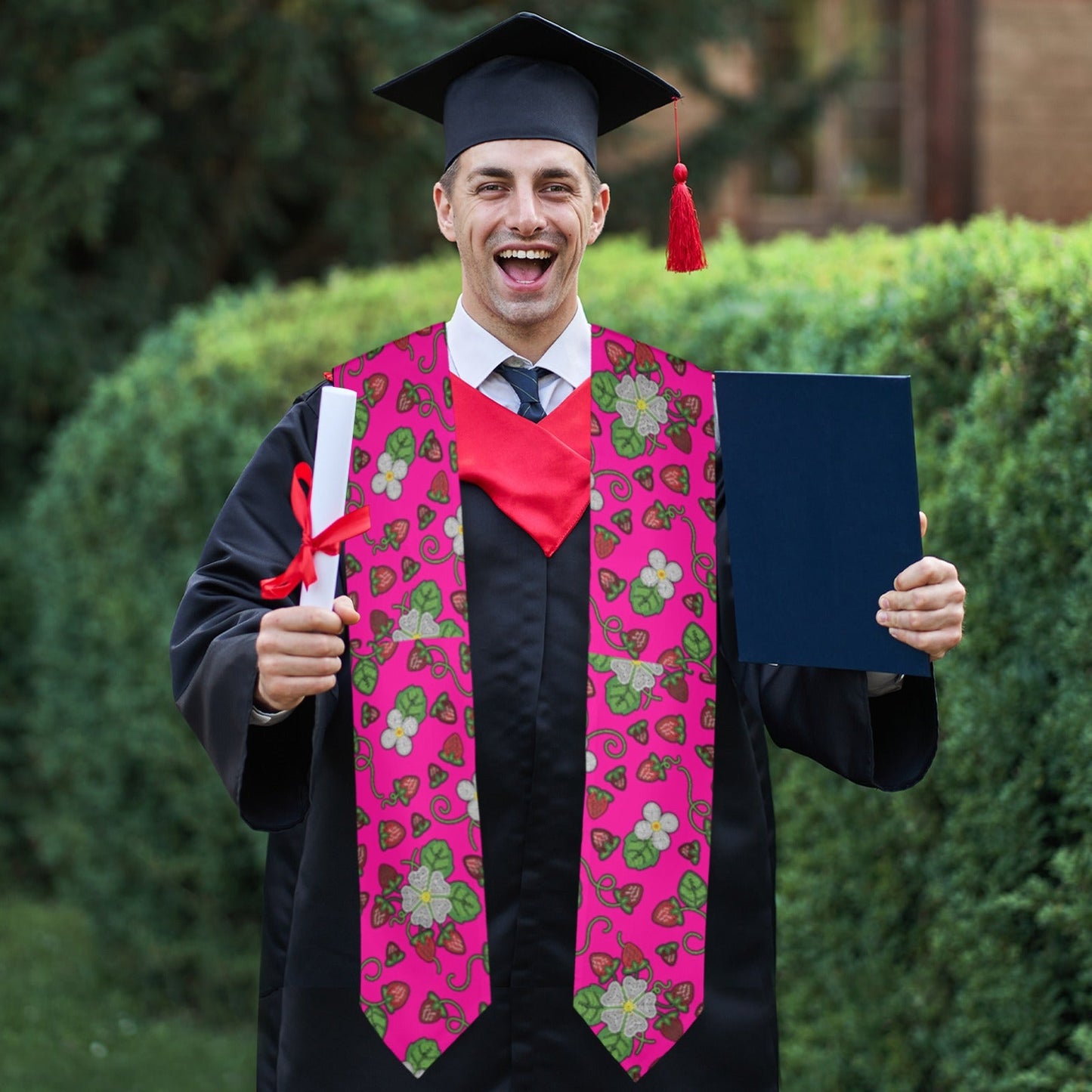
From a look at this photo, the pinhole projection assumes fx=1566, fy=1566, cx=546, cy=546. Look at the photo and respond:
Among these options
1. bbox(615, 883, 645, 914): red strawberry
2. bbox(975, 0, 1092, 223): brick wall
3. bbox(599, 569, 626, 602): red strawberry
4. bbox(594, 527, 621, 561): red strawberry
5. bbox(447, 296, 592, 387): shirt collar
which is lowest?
bbox(615, 883, 645, 914): red strawberry

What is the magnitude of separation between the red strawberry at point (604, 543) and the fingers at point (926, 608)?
18.1 inches

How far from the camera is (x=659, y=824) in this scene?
2.38m

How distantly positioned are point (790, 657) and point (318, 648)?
2.16ft

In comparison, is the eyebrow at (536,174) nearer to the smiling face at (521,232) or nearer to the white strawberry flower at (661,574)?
the smiling face at (521,232)

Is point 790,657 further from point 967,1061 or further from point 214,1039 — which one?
point 214,1039

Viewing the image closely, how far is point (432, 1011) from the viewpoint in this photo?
229 cm

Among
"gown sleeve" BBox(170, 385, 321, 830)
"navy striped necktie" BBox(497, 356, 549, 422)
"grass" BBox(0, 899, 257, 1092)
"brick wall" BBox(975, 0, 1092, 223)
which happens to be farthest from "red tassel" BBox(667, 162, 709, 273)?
"brick wall" BBox(975, 0, 1092, 223)

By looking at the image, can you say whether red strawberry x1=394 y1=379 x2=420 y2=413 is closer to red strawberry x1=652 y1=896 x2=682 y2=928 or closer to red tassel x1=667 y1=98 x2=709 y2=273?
red tassel x1=667 y1=98 x2=709 y2=273

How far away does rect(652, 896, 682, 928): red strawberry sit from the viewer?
93.1 inches

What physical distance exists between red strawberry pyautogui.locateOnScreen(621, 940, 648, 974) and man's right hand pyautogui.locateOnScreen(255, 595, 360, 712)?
64 cm

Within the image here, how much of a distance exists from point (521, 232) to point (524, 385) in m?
0.25

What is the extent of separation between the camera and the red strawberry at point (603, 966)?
2.32 metres

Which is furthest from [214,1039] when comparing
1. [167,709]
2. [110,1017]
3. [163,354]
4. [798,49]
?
[798,49]

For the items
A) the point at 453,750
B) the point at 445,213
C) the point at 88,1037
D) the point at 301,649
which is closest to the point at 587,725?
the point at 453,750
